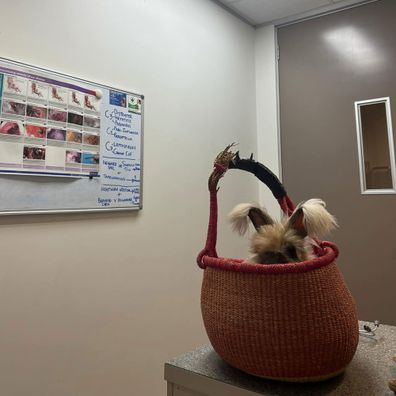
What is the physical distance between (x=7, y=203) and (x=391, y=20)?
2.27 metres

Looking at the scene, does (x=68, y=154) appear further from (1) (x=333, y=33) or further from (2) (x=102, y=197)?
(1) (x=333, y=33)

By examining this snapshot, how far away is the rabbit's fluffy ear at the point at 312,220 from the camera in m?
0.59

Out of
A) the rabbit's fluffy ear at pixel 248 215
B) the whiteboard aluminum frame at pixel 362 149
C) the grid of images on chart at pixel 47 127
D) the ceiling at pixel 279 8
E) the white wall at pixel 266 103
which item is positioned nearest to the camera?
the rabbit's fluffy ear at pixel 248 215

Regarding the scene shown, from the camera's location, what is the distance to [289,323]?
548 millimetres

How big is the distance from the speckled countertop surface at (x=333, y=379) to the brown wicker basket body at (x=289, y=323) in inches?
1.0

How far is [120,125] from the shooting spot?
1.55 metres

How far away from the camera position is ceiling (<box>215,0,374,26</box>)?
85.9 inches

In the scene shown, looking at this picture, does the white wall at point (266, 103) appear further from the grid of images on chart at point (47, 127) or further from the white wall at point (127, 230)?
the grid of images on chart at point (47, 127)

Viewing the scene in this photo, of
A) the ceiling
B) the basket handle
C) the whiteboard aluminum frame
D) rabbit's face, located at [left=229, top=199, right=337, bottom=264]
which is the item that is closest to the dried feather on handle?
the basket handle

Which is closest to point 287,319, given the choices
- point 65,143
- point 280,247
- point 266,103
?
point 280,247

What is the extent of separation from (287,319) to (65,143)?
110cm

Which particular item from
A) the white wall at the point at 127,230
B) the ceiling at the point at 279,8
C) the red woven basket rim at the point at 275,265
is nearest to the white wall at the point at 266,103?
the ceiling at the point at 279,8

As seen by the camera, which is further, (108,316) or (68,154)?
(108,316)

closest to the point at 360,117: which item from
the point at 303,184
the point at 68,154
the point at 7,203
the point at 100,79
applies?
the point at 303,184
